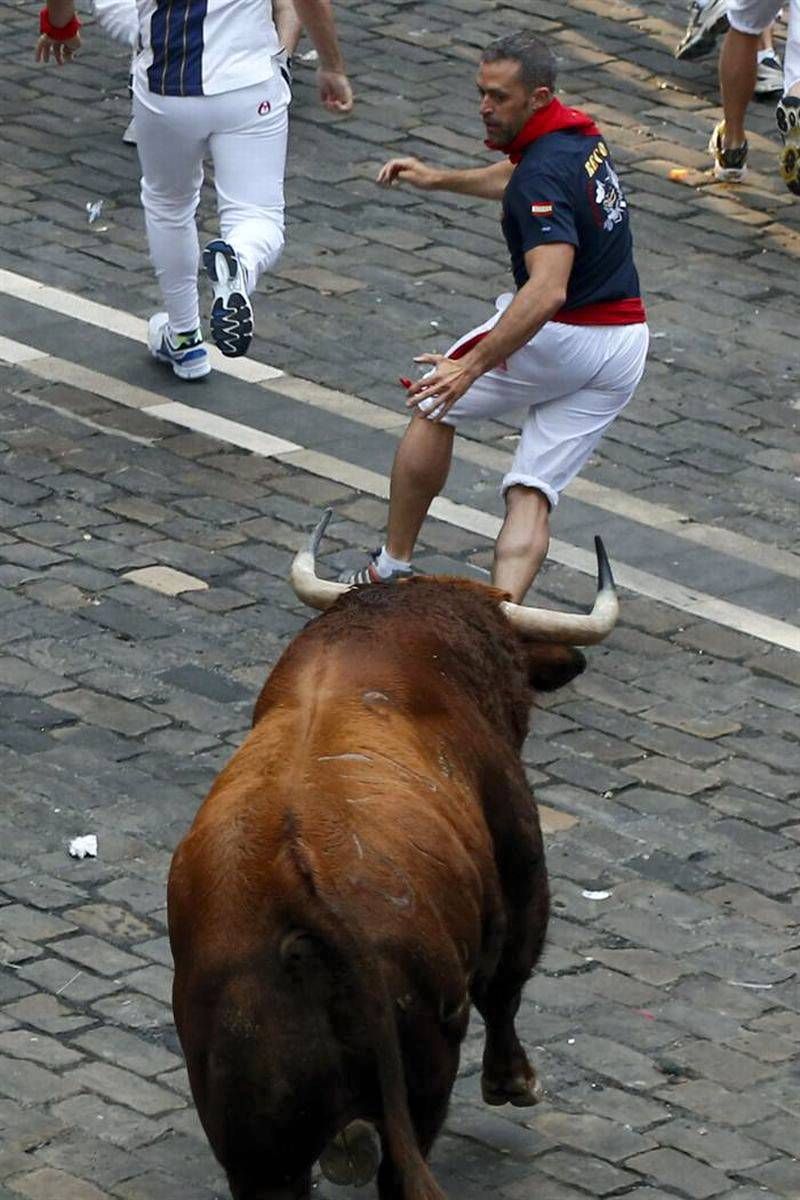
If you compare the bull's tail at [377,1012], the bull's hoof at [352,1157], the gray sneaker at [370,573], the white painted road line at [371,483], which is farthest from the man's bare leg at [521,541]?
the bull's tail at [377,1012]

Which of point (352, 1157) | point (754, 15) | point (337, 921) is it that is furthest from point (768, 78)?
point (337, 921)

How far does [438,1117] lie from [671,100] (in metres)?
9.58

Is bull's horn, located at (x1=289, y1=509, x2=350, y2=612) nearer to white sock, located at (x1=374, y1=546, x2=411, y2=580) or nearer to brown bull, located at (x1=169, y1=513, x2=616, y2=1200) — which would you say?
brown bull, located at (x1=169, y1=513, x2=616, y2=1200)

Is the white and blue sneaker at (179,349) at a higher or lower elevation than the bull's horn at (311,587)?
lower

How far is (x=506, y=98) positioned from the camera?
26.2 feet

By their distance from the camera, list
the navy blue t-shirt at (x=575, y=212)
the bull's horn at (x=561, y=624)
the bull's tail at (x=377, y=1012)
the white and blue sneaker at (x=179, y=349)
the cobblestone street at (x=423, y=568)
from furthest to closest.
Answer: the white and blue sneaker at (x=179, y=349)
the navy blue t-shirt at (x=575, y=212)
the cobblestone street at (x=423, y=568)
the bull's horn at (x=561, y=624)
the bull's tail at (x=377, y=1012)

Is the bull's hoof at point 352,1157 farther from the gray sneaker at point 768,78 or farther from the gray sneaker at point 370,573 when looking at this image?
the gray sneaker at point 768,78

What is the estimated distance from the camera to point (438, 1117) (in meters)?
4.86

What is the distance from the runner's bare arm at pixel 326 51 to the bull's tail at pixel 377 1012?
6.27 metres

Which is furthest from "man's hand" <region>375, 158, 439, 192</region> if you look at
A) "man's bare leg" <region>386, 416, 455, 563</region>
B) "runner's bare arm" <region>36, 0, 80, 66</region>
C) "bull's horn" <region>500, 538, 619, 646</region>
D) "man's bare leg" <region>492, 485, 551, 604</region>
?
"runner's bare arm" <region>36, 0, 80, 66</region>

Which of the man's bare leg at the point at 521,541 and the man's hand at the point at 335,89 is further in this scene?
the man's hand at the point at 335,89

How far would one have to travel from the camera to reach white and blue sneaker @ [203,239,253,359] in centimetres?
944

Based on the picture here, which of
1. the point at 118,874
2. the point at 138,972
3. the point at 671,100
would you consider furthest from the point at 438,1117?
the point at 671,100

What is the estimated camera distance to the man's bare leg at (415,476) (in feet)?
27.2
